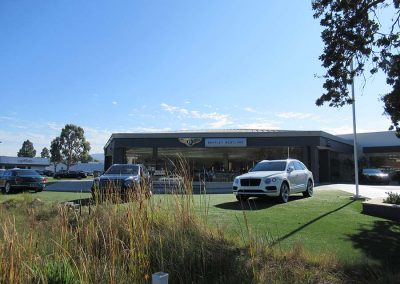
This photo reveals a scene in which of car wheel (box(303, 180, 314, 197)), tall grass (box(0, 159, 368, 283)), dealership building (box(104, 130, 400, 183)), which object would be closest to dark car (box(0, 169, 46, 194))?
dealership building (box(104, 130, 400, 183))

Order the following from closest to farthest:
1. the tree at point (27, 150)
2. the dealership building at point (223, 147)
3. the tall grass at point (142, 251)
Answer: the tall grass at point (142, 251), the dealership building at point (223, 147), the tree at point (27, 150)

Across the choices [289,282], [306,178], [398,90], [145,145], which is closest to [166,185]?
[289,282]

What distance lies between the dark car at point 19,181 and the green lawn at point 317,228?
15342mm

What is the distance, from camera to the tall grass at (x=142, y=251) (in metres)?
4.91

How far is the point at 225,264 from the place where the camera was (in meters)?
5.99

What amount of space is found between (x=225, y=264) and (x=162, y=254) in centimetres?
89

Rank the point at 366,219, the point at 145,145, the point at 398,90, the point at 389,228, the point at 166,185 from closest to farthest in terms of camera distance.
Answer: the point at 166,185
the point at 389,228
the point at 366,219
the point at 398,90
the point at 145,145

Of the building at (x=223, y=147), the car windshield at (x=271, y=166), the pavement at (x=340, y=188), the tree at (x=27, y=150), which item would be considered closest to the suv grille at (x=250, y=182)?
the car windshield at (x=271, y=166)

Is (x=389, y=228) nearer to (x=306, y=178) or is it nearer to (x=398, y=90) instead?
(x=398, y=90)

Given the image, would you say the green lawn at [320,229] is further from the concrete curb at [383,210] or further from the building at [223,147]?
the building at [223,147]

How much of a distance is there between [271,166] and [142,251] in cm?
1229

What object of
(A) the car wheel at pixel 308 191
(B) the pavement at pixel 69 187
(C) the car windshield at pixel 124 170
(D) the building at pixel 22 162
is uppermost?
(D) the building at pixel 22 162

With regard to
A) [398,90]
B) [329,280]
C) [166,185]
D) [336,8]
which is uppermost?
[336,8]

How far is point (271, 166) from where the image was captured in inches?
684
